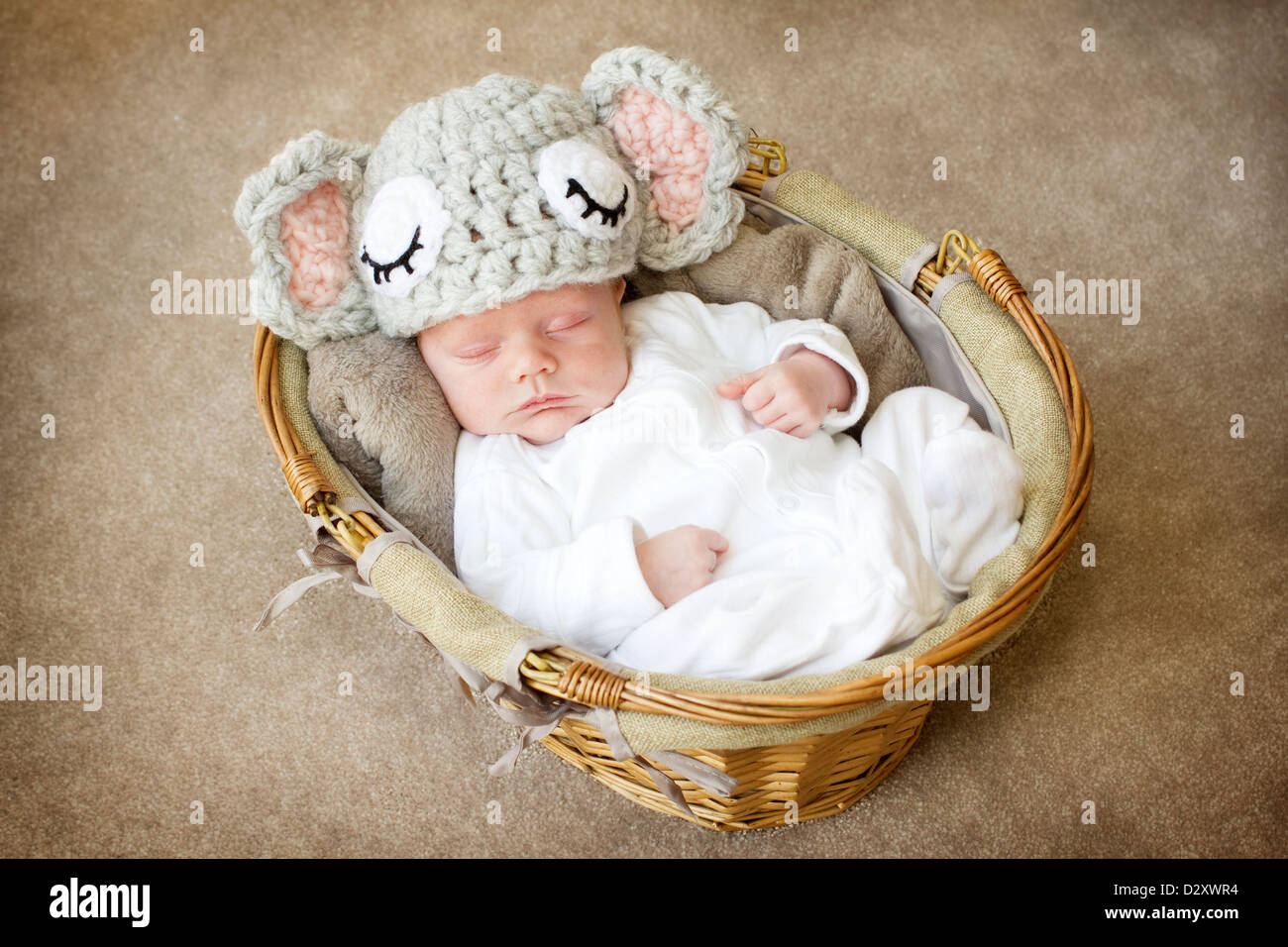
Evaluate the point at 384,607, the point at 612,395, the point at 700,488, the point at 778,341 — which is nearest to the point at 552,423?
the point at 612,395

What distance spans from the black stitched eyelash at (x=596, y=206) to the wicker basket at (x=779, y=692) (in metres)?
0.30

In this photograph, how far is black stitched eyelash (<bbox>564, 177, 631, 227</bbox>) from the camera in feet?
3.86

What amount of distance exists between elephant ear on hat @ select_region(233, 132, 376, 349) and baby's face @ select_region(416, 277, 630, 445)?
4.2 inches

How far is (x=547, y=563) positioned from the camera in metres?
1.13

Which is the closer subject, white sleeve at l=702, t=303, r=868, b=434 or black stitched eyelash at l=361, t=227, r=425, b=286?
black stitched eyelash at l=361, t=227, r=425, b=286

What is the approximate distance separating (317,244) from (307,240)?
1 centimetres

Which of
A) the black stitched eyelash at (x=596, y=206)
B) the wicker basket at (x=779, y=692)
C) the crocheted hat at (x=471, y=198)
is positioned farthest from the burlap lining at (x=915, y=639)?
the black stitched eyelash at (x=596, y=206)

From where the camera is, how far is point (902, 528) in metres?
1.12

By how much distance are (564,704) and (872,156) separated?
132 cm

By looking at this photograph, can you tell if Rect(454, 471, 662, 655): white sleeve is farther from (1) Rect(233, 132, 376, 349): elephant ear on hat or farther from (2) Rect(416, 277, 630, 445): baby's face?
(1) Rect(233, 132, 376, 349): elephant ear on hat

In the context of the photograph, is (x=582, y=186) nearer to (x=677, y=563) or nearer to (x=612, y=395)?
(x=612, y=395)

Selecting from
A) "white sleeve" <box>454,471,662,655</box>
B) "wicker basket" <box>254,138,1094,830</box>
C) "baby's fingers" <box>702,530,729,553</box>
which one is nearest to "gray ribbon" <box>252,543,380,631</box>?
"wicker basket" <box>254,138,1094,830</box>
